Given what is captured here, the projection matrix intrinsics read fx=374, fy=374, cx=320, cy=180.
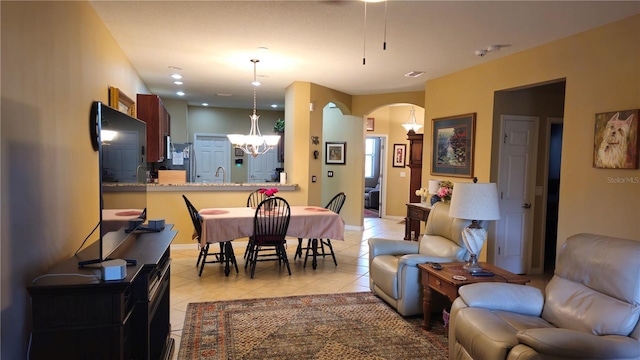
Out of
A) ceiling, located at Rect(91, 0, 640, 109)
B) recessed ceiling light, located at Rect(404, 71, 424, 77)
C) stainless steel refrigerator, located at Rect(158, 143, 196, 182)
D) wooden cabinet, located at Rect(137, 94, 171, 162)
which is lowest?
stainless steel refrigerator, located at Rect(158, 143, 196, 182)

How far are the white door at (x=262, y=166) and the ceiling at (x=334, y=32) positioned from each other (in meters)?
4.02

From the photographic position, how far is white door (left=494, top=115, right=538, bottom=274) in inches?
183

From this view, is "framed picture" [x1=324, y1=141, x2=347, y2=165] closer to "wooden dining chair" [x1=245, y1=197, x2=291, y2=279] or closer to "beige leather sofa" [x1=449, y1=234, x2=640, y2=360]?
"wooden dining chair" [x1=245, y1=197, x2=291, y2=279]

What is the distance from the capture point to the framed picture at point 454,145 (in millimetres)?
4828

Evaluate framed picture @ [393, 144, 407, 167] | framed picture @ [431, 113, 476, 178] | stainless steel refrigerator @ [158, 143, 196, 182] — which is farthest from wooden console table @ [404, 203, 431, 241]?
stainless steel refrigerator @ [158, 143, 196, 182]

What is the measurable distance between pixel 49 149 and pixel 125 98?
2378 mm

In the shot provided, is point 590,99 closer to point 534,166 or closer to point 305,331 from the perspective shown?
point 534,166

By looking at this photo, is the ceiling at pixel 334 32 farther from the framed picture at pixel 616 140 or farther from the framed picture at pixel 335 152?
the framed picture at pixel 335 152

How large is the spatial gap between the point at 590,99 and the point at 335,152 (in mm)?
4916

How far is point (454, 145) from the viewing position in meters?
5.09

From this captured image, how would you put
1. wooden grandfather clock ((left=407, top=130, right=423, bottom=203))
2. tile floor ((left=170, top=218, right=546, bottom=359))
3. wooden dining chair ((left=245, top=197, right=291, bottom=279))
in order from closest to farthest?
tile floor ((left=170, top=218, right=546, bottom=359))
wooden dining chair ((left=245, top=197, right=291, bottom=279))
wooden grandfather clock ((left=407, top=130, right=423, bottom=203))

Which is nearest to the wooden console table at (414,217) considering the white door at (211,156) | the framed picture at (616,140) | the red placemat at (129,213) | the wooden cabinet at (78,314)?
the framed picture at (616,140)

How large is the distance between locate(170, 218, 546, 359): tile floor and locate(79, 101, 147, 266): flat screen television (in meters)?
1.11

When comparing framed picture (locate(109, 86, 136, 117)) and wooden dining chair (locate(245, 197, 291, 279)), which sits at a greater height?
framed picture (locate(109, 86, 136, 117))
